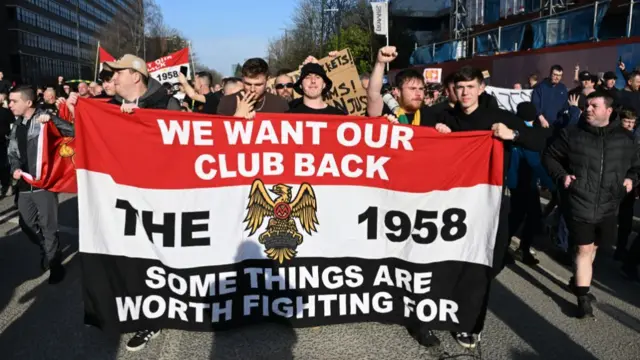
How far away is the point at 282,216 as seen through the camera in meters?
3.93

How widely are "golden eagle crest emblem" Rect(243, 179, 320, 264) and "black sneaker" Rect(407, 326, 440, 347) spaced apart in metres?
1.01

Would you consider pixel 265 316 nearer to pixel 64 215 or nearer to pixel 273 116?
pixel 273 116

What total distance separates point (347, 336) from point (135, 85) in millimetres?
2413

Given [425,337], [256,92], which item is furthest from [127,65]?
[425,337]

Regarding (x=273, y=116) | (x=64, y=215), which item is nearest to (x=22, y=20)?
(x=64, y=215)

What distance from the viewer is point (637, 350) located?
153 inches

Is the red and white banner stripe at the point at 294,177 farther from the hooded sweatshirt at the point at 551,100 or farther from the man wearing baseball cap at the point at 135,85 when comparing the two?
the hooded sweatshirt at the point at 551,100

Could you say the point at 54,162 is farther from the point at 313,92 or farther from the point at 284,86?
the point at 284,86

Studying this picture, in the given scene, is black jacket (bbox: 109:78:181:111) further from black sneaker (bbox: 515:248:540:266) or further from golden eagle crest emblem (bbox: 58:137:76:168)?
black sneaker (bbox: 515:248:540:266)

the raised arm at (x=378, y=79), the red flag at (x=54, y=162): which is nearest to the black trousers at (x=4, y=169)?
the red flag at (x=54, y=162)

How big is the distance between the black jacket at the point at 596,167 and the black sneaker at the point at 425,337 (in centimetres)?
157

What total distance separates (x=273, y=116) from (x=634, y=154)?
292 cm

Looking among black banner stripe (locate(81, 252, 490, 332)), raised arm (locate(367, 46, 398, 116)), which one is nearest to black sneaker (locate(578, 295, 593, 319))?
black banner stripe (locate(81, 252, 490, 332))

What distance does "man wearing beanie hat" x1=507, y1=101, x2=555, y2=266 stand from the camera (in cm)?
596
